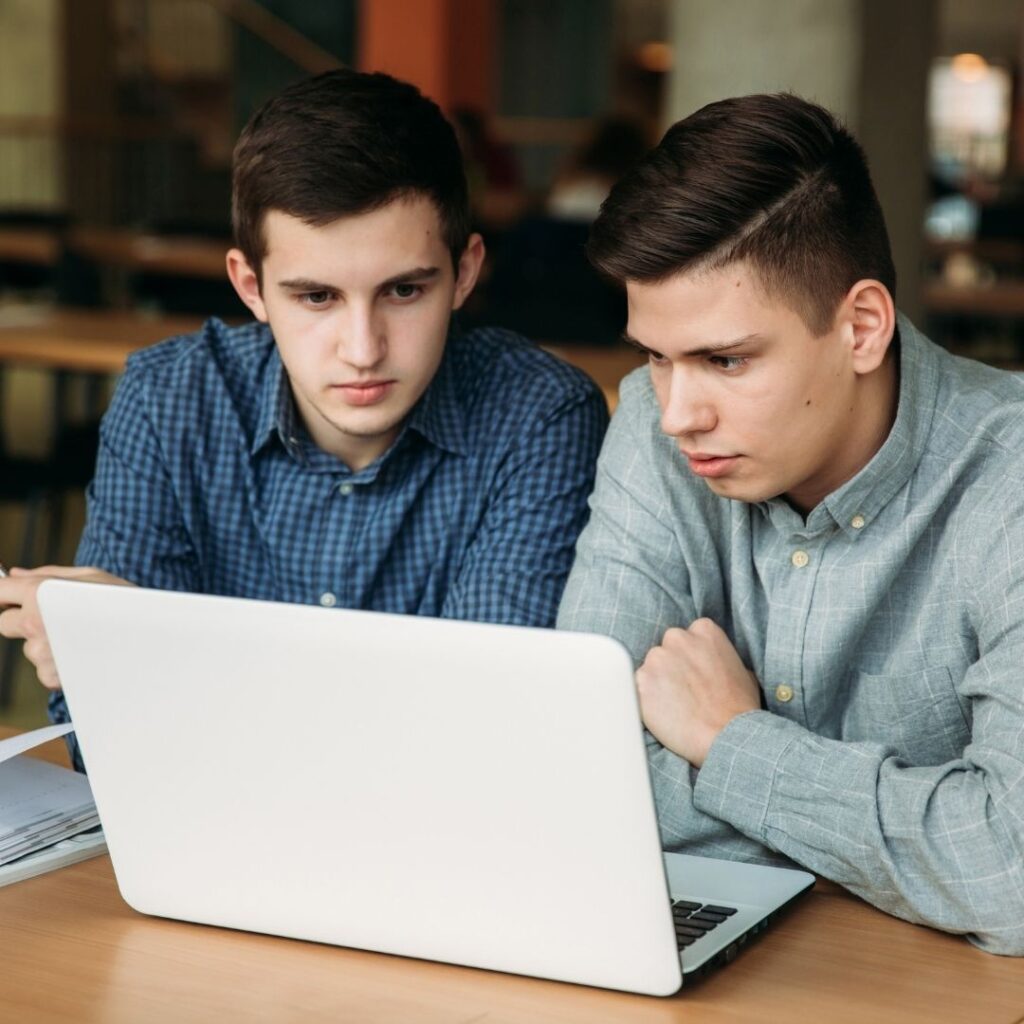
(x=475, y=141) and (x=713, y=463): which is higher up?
(x=713, y=463)

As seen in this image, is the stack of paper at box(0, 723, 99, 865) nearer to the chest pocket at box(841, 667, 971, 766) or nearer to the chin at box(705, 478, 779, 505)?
the chin at box(705, 478, 779, 505)

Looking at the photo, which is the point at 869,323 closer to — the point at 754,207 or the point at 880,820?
the point at 754,207

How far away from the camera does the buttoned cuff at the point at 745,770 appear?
1.26 metres

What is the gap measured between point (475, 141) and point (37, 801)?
239 inches

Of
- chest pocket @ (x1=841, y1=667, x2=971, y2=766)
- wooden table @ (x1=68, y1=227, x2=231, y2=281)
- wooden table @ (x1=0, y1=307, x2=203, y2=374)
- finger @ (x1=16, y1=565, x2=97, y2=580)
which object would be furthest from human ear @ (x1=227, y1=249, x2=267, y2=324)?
wooden table @ (x1=68, y1=227, x2=231, y2=281)

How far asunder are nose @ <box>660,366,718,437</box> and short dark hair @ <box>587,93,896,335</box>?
0.08 metres

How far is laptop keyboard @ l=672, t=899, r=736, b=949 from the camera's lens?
1.11 m

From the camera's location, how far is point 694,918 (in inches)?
45.4

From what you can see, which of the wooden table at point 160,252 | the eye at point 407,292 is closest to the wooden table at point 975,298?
the wooden table at point 160,252

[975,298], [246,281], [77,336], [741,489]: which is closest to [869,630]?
[741,489]

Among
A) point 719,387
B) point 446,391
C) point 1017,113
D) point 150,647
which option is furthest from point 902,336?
point 1017,113

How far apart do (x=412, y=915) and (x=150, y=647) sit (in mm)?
236

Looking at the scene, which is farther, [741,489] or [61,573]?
[61,573]

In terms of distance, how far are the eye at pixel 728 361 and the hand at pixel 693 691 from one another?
219 millimetres
